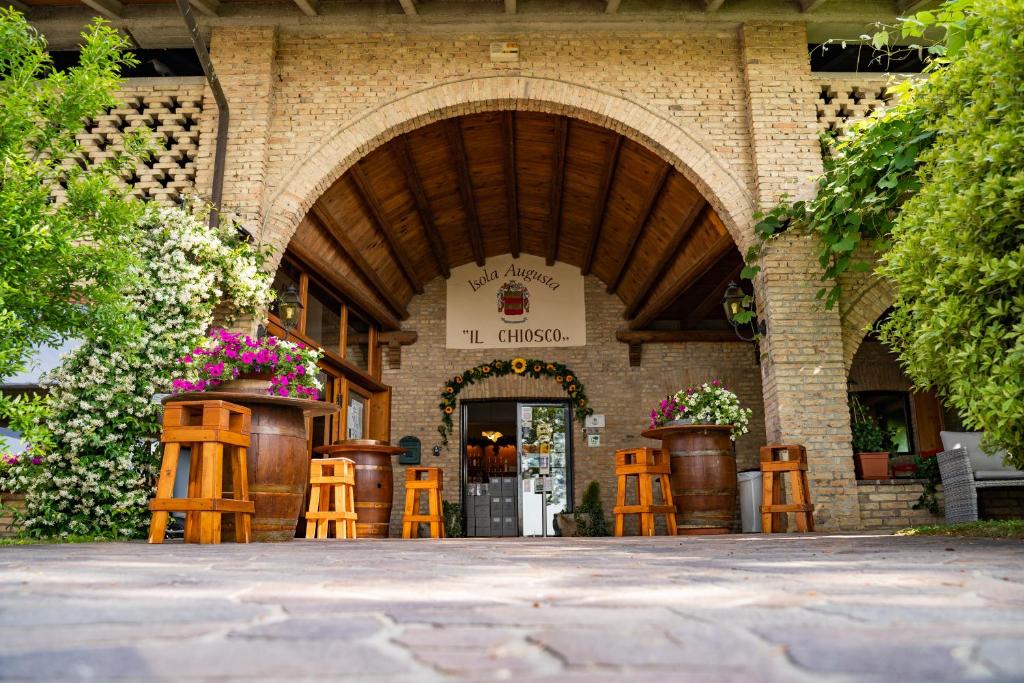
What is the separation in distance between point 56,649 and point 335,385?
8852 millimetres

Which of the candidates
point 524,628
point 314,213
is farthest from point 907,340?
point 314,213

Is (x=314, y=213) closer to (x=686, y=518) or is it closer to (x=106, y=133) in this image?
(x=106, y=133)

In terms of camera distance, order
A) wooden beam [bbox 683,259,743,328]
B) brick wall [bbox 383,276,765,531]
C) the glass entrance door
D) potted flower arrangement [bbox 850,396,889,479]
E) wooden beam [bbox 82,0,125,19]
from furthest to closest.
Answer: the glass entrance door → brick wall [bbox 383,276,765,531] → wooden beam [bbox 683,259,743,328] → potted flower arrangement [bbox 850,396,889,479] → wooden beam [bbox 82,0,125,19]

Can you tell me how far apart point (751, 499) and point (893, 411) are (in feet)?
14.5

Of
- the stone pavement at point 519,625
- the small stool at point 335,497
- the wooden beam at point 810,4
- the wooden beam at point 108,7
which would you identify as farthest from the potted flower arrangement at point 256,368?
the wooden beam at point 810,4

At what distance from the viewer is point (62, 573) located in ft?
6.39

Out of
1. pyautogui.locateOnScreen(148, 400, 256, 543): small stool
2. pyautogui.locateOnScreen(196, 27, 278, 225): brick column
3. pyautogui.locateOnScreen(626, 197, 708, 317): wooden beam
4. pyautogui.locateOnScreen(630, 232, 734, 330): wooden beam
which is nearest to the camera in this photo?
pyautogui.locateOnScreen(148, 400, 256, 543): small stool

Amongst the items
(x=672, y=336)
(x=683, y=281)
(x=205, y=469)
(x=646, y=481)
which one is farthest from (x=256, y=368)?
(x=672, y=336)

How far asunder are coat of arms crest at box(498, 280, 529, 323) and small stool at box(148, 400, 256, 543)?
753 cm

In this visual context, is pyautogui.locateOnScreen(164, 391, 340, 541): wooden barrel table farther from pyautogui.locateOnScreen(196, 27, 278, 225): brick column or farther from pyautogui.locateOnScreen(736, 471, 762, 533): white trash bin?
pyautogui.locateOnScreen(736, 471, 762, 533): white trash bin

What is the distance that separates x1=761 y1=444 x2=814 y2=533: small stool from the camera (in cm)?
617

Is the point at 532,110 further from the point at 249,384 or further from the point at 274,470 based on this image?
the point at 274,470

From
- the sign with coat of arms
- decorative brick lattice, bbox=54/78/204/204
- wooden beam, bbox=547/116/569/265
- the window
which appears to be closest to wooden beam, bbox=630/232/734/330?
the sign with coat of arms

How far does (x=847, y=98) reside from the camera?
23.9 feet
